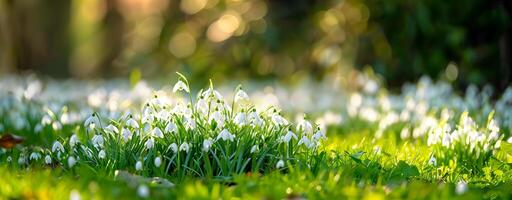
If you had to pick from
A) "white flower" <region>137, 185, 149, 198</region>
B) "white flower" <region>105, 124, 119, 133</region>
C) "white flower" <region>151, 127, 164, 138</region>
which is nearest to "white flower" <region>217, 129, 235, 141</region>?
"white flower" <region>151, 127, 164, 138</region>

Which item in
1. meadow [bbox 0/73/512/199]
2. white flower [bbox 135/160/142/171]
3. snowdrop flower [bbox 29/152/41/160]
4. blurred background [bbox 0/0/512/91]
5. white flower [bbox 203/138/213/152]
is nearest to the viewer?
meadow [bbox 0/73/512/199]

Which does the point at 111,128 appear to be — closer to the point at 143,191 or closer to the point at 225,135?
the point at 225,135

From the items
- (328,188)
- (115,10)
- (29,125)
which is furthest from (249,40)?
(115,10)

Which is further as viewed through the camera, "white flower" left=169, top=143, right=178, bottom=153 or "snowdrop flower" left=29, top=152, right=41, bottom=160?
"snowdrop flower" left=29, top=152, right=41, bottom=160

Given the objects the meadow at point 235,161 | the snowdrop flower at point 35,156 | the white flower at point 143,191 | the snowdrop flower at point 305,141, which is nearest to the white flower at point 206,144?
the meadow at point 235,161

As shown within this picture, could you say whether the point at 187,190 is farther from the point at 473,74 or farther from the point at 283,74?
the point at 283,74

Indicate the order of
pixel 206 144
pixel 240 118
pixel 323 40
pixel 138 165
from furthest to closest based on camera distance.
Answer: pixel 323 40, pixel 240 118, pixel 206 144, pixel 138 165

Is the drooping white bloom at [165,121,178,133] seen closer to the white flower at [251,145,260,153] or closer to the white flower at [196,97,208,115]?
the white flower at [196,97,208,115]

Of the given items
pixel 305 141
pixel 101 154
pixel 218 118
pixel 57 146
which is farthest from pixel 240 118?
pixel 57 146

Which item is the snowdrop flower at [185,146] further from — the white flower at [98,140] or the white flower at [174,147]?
the white flower at [98,140]
